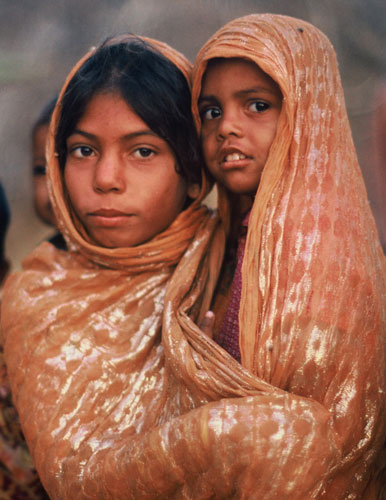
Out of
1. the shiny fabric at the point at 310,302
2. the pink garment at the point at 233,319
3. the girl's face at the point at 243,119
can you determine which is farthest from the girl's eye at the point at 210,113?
the pink garment at the point at 233,319

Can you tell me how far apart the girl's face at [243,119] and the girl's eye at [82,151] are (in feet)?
1.10

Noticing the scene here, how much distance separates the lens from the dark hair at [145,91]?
1.48 metres

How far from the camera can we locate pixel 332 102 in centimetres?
137

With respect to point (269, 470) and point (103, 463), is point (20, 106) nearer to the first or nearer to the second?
point (103, 463)

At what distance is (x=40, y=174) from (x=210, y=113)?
0.98m

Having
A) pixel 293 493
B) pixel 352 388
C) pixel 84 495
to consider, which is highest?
pixel 352 388

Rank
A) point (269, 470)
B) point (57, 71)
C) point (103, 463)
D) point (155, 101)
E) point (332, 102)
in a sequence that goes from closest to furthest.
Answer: point (269, 470) → point (103, 463) → point (332, 102) → point (155, 101) → point (57, 71)

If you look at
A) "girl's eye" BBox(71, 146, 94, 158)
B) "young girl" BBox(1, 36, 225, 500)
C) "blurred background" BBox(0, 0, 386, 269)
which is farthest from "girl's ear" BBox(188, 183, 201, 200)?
"blurred background" BBox(0, 0, 386, 269)

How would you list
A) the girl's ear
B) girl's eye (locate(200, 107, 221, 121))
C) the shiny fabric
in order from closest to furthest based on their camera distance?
the shiny fabric, girl's eye (locate(200, 107, 221, 121)), the girl's ear

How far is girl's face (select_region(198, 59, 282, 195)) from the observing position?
4.45ft

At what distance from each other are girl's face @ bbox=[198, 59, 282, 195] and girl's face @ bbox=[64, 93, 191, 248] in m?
0.17

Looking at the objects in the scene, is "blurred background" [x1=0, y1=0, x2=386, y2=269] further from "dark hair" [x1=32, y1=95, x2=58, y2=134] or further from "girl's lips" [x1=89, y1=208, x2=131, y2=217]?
"girl's lips" [x1=89, y1=208, x2=131, y2=217]

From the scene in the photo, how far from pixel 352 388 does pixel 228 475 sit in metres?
0.29

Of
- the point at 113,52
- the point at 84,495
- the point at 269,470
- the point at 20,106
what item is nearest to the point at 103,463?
the point at 84,495
